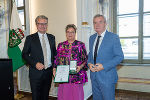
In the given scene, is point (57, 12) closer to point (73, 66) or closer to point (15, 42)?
point (15, 42)

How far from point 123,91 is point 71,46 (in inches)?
111

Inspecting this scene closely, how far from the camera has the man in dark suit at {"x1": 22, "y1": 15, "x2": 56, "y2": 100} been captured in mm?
1997

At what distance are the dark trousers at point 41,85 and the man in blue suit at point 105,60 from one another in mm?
681

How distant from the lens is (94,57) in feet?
5.85

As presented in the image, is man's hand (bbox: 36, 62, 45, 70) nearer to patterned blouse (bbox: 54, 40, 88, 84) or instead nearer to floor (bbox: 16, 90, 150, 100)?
patterned blouse (bbox: 54, 40, 88, 84)

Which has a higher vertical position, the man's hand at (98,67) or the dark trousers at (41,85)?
the man's hand at (98,67)

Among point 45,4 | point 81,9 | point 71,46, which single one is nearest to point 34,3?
point 45,4

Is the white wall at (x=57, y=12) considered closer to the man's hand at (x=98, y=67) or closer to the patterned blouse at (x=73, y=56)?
Answer: the patterned blouse at (x=73, y=56)

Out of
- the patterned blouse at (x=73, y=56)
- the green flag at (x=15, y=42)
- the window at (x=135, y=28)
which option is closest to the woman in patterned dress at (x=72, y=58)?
the patterned blouse at (x=73, y=56)

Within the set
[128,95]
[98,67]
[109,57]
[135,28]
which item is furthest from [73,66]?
[135,28]

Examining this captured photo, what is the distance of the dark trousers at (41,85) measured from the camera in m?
2.02

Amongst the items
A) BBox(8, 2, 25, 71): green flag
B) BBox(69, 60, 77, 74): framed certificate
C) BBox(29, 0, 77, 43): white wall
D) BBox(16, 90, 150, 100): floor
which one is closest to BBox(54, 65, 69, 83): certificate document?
BBox(69, 60, 77, 74): framed certificate

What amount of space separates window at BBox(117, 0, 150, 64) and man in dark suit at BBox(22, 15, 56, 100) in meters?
2.86

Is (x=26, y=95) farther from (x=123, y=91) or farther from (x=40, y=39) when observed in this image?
(x=123, y=91)
